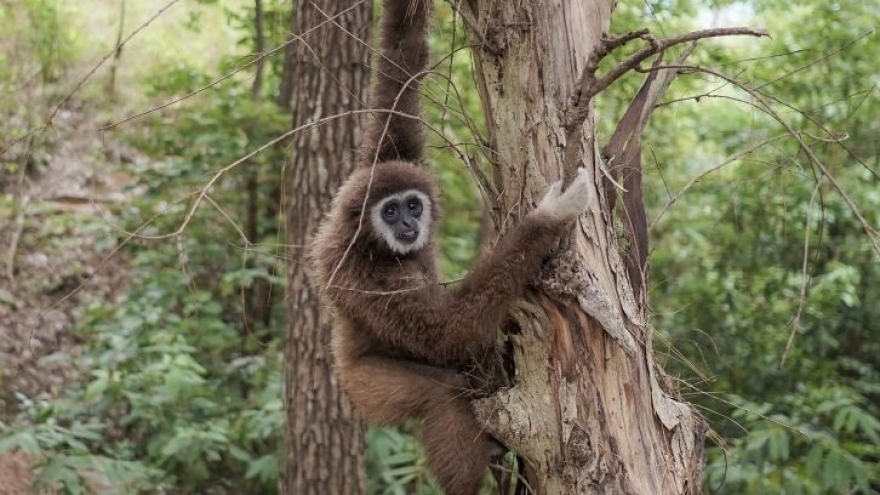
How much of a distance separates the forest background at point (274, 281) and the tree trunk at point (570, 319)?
2406 millimetres

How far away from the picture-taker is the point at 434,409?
428 cm

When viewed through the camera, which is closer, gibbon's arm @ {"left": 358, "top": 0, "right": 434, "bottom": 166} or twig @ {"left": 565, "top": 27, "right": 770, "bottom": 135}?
twig @ {"left": 565, "top": 27, "right": 770, "bottom": 135}

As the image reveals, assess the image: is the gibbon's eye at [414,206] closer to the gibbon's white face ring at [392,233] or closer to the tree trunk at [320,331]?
the gibbon's white face ring at [392,233]

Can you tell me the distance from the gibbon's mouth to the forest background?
63.5 inches

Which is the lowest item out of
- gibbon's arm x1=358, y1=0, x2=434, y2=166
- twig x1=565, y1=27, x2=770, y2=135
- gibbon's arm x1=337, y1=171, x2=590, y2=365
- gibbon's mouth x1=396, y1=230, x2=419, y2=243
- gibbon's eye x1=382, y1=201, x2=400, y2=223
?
gibbon's arm x1=337, y1=171, x2=590, y2=365

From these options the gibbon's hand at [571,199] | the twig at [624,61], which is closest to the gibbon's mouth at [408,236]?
the gibbon's hand at [571,199]

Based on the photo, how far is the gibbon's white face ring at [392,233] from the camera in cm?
454

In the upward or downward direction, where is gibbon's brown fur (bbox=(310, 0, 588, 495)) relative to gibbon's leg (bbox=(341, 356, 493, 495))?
upward

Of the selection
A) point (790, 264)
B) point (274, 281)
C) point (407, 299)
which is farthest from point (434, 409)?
point (790, 264)

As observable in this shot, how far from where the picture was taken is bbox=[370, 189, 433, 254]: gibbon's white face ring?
14.9ft

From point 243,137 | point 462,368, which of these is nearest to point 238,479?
point 243,137

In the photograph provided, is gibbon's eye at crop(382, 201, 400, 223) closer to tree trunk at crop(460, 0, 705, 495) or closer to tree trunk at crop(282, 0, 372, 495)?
tree trunk at crop(460, 0, 705, 495)

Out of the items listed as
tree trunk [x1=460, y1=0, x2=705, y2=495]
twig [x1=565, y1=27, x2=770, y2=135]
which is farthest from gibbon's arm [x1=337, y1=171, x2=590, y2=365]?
twig [x1=565, y1=27, x2=770, y2=135]

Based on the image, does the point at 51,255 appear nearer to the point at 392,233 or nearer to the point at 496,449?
the point at 392,233
